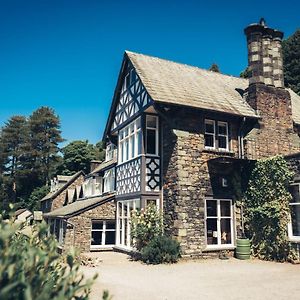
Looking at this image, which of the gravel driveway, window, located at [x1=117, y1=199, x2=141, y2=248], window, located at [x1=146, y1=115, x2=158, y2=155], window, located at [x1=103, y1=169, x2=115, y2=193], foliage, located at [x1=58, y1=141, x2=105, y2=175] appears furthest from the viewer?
foliage, located at [x1=58, y1=141, x2=105, y2=175]

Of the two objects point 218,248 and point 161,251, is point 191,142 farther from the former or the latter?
point 161,251

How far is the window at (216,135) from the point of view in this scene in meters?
16.8

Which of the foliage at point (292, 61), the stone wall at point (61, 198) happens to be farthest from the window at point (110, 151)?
the foliage at point (292, 61)

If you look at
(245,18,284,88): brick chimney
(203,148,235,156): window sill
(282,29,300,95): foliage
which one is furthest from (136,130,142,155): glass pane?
(282,29,300,95): foliage

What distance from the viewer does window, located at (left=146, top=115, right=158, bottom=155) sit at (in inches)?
670

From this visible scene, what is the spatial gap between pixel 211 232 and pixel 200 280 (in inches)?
229

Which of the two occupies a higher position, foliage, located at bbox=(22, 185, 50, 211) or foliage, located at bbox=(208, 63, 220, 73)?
foliage, located at bbox=(208, 63, 220, 73)

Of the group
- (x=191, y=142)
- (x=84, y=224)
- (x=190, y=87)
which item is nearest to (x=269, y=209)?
(x=191, y=142)

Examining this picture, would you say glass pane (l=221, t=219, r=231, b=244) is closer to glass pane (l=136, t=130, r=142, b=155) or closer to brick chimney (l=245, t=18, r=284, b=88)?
glass pane (l=136, t=130, r=142, b=155)

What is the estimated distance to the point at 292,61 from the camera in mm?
41406

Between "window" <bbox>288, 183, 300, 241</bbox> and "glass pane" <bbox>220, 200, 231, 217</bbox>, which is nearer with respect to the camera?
"window" <bbox>288, 183, 300, 241</bbox>

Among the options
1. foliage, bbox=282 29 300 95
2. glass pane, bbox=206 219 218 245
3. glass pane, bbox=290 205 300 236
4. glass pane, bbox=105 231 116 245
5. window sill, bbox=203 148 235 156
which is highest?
foliage, bbox=282 29 300 95

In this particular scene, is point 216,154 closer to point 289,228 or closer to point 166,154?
point 166,154

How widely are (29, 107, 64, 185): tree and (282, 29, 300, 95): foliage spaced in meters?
40.7
